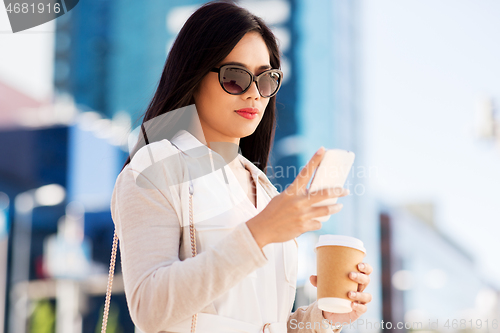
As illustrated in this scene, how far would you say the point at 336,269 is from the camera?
2078mm

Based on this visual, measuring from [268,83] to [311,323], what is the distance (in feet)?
3.57

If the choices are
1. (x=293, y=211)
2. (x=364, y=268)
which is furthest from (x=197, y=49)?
(x=364, y=268)

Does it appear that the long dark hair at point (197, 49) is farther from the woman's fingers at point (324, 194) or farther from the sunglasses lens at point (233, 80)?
the woman's fingers at point (324, 194)

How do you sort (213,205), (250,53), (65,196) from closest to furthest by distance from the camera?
1. (213,205)
2. (250,53)
3. (65,196)

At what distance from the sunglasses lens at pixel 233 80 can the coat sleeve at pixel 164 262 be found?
0.61 metres

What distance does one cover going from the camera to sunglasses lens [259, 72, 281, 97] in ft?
7.74

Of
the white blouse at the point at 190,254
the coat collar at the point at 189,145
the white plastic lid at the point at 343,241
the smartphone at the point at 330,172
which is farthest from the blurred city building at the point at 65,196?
the smartphone at the point at 330,172

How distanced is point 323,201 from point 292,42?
29214 mm

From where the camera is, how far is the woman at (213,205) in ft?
5.37

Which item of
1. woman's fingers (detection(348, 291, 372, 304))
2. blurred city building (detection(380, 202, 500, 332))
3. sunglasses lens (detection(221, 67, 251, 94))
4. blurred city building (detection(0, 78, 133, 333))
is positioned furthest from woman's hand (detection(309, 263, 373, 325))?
blurred city building (detection(380, 202, 500, 332))

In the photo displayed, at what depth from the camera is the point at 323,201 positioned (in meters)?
1.67

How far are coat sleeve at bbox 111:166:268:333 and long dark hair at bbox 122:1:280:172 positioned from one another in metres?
0.41

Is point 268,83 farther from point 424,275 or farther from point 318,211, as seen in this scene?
point 424,275

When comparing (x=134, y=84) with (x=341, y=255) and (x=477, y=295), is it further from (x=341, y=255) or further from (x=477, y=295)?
(x=477, y=295)
